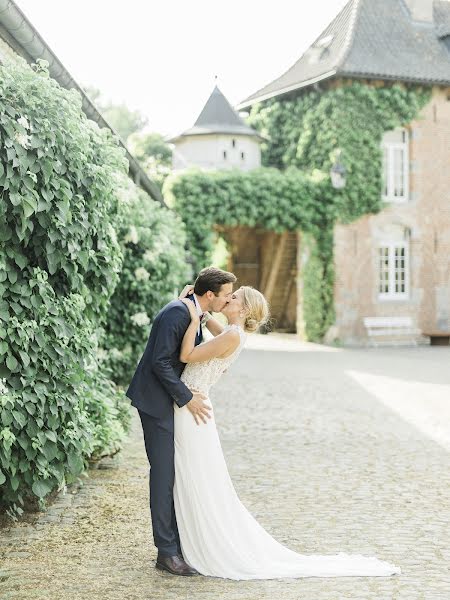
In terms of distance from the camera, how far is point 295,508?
6500 millimetres

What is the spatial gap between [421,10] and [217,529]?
80.6ft

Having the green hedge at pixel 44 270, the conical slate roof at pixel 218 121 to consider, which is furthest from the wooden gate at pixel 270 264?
the green hedge at pixel 44 270

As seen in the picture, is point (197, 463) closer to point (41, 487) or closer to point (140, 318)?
point (41, 487)

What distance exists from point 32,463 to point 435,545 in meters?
2.52

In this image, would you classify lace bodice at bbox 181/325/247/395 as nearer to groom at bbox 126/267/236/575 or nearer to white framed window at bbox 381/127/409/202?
groom at bbox 126/267/236/575

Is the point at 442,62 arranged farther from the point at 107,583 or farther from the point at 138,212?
the point at 107,583

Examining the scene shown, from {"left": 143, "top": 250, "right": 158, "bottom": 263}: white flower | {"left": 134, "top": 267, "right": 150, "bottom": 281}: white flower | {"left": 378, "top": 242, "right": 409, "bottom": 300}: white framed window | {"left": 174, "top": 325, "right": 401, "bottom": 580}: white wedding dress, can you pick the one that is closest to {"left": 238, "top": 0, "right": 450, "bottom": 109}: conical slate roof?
{"left": 378, "top": 242, "right": 409, "bottom": 300}: white framed window

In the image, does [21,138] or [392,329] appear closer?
[21,138]

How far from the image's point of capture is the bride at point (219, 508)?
4918 mm

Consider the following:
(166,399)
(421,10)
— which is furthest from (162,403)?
(421,10)

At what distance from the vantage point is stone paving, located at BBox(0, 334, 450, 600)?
4711 millimetres

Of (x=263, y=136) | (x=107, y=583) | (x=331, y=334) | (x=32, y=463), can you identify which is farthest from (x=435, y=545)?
(x=263, y=136)

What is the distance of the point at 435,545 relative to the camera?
5500 mm

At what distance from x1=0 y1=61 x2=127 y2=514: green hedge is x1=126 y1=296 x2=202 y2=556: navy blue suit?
715 mm
